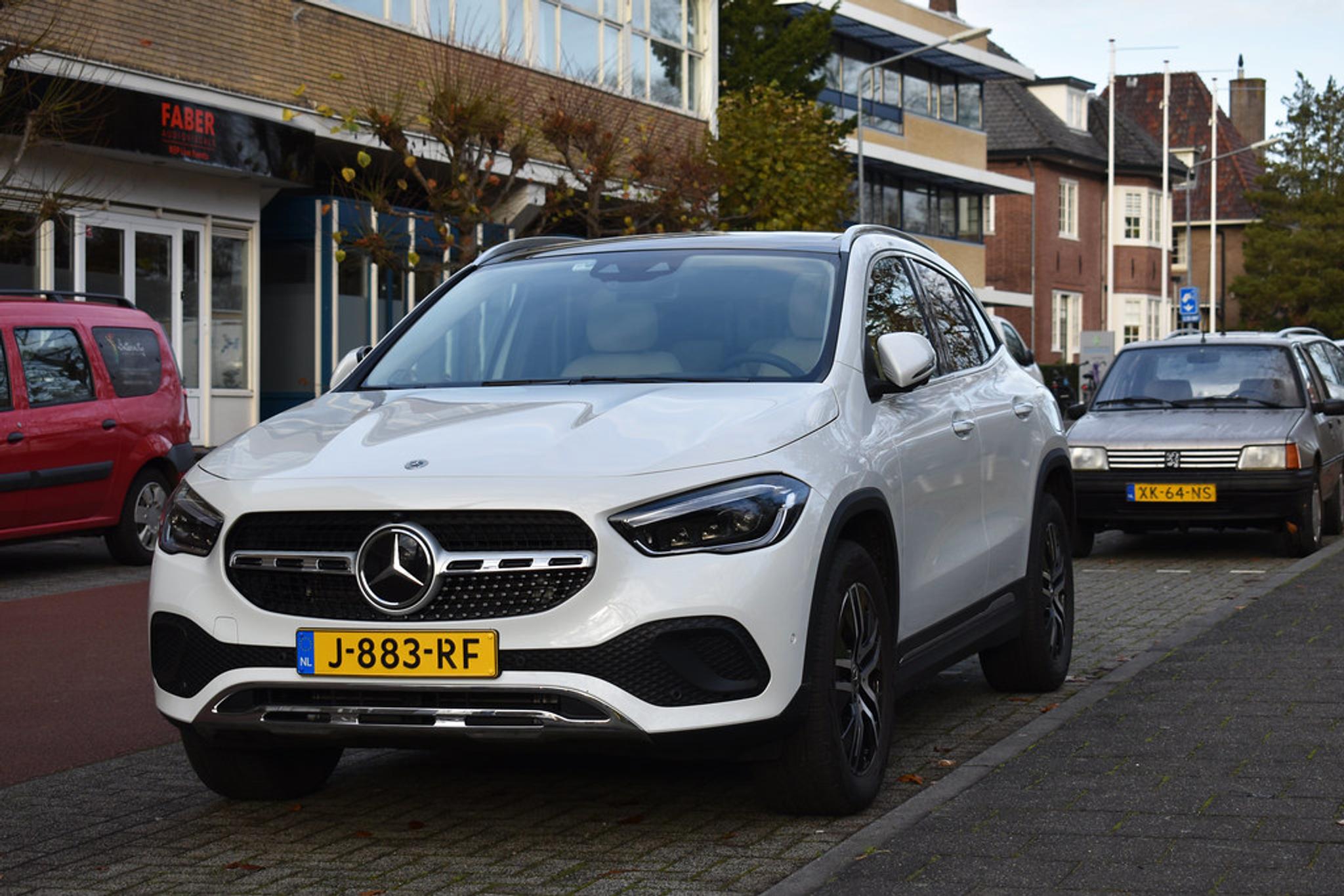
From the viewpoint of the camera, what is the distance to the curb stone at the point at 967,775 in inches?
195

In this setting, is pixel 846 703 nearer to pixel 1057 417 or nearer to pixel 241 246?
pixel 1057 417

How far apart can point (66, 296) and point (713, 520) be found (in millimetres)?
10376

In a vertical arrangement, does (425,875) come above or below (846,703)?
below

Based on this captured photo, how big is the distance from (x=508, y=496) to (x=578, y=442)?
34 cm

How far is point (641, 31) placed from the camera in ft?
105

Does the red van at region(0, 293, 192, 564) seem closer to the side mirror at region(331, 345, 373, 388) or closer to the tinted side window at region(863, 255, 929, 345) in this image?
the side mirror at region(331, 345, 373, 388)

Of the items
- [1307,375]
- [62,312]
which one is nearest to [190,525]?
[62,312]

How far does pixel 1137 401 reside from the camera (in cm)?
1575

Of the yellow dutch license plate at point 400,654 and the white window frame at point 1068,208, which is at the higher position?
the white window frame at point 1068,208

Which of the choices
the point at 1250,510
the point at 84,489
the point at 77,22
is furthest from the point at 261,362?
the point at 1250,510

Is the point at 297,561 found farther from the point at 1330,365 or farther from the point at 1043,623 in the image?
the point at 1330,365

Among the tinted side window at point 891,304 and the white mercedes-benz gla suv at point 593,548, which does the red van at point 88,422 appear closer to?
the white mercedes-benz gla suv at point 593,548

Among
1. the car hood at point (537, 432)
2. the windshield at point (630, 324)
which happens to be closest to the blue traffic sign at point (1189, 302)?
the windshield at point (630, 324)

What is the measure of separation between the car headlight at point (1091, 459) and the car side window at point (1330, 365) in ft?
8.52
